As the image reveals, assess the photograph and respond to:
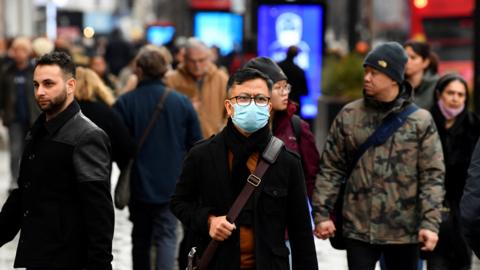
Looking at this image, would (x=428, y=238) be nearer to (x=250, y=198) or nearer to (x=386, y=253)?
(x=386, y=253)

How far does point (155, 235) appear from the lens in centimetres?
917

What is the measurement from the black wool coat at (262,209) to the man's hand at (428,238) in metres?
1.39

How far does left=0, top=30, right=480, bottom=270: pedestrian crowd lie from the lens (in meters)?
5.79

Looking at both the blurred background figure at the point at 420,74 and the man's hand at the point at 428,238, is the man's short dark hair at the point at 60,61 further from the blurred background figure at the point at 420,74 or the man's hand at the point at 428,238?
the blurred background figure at the point at 420,74

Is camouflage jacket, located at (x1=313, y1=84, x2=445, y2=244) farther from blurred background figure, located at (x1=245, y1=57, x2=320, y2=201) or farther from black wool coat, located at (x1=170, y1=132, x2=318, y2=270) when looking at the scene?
black wool coat, located at (x1=170, y1=132, x2=318, y2=270)

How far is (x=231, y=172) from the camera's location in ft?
19.1

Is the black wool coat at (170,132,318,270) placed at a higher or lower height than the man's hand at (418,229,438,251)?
higher

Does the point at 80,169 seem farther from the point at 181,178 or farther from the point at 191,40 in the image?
the point at 191,40

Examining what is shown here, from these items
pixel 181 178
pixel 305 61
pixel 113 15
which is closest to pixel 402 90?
pixel 181 178

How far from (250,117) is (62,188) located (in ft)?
3.29

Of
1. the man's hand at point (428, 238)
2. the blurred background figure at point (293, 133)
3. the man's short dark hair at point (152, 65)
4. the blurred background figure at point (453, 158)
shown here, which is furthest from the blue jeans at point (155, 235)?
A: the man's hand at point (428, 238)

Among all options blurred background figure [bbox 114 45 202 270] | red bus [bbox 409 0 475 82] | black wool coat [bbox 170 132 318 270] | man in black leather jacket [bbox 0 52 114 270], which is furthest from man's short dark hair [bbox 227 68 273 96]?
red bus [bbox 409 0 475 82]

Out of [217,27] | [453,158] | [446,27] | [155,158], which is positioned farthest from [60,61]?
[446,27]

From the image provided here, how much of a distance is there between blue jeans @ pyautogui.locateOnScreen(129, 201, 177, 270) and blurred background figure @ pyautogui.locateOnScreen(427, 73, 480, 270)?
1866mm
